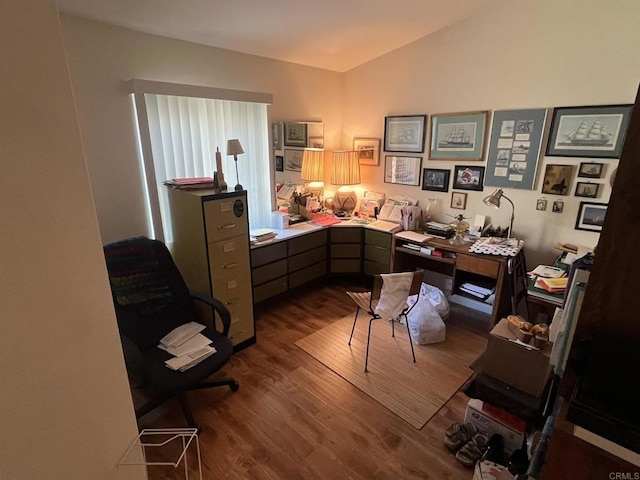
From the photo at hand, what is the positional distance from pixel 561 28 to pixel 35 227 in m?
3.39

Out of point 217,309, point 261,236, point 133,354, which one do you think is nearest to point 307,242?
point 261,236

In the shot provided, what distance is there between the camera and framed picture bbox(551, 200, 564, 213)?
2684 millimetres

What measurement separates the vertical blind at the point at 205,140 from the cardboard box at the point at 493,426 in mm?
2323

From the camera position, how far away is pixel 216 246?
237cm

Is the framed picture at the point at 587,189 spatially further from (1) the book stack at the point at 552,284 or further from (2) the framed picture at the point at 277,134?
(2) the framed picture at the point at 277,134

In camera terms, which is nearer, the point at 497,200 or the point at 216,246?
the point at 216,246

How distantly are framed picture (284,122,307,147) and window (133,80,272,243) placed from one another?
10.0 inches

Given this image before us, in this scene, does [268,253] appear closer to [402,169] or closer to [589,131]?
[402,169]

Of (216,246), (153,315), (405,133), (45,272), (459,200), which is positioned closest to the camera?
(45,272)

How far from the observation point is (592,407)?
78 cm

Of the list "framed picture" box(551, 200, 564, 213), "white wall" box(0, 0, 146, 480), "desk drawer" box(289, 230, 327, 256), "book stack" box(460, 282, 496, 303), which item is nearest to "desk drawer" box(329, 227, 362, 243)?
"desk drawer" box(289, 230, 327, 256)

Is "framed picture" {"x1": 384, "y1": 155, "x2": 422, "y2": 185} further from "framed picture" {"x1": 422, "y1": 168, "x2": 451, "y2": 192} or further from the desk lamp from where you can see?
the desk lamp

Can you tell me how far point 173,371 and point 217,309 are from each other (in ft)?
1.49

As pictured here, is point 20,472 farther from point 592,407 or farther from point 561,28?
point 561,28
